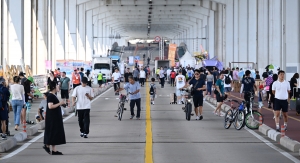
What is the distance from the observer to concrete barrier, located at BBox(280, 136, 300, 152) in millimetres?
16453

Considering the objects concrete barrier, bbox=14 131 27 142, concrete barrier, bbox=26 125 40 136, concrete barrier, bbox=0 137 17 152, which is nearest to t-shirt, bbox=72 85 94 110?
concrete barrier, bbox=14 131 27 142

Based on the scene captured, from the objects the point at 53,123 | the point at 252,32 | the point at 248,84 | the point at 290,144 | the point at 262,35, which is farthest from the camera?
the point at 252,32

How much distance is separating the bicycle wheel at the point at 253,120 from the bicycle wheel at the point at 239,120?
17cm

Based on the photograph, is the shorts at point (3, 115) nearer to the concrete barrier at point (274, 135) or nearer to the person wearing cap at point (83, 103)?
the person wearing cap at point (83, 103)

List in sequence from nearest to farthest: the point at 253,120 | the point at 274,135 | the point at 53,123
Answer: the point at 53,123
the point at 274,135
the point at 253,120

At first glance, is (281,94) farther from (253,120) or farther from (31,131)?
(31,131)

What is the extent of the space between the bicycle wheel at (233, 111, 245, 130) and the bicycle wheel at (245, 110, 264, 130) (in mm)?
166

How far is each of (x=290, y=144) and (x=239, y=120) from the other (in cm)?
505

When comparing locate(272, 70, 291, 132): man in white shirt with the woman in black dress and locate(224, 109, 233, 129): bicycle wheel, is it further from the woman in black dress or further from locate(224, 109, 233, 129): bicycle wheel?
the woman in black dress

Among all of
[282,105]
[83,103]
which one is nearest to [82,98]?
[83,103]

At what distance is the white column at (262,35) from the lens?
185 ft

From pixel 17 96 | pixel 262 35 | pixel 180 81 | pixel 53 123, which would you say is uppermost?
pixel 262 35

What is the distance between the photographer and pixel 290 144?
1684cm

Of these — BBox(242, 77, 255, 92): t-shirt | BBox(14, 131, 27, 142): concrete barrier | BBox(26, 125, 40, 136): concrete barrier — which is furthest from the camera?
BBox(242, 77, 255, 92): t-shirt
